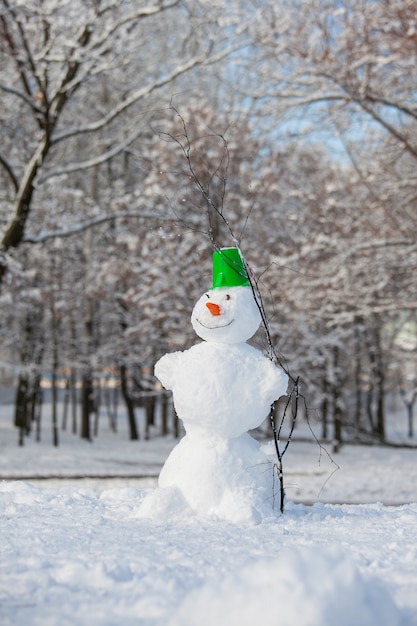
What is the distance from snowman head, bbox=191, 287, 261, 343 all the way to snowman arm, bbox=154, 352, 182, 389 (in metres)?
0.26

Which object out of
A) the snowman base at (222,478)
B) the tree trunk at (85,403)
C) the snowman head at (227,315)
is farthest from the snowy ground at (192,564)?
the tree trunk at (85,403)

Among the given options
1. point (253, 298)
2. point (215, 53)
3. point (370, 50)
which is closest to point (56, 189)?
point (215, 53)

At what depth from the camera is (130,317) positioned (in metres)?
19.8

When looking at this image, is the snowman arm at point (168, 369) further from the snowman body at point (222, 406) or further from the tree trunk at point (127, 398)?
the tree trunk at point (127, 398)

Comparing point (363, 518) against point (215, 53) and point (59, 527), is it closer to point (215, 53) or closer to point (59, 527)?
point (59, 527)

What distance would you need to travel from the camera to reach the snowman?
151 inches

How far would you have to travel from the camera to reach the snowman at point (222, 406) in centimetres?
384

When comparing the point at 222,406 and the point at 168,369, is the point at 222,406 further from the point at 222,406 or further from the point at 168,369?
the point at 168,369

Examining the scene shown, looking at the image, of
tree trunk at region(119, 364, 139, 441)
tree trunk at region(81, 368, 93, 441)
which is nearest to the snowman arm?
tree trunk at region(81, 368, 93, 441)

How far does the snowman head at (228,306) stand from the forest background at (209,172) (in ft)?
1.98

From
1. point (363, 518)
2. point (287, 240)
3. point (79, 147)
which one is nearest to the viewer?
point (363, 518)

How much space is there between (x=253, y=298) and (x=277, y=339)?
1162 centimetres

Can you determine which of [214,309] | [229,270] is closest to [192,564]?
[214,309]

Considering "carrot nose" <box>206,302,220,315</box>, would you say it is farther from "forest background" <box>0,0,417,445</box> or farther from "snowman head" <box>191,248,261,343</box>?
"forest background" <box>0,0,417,445</box>
